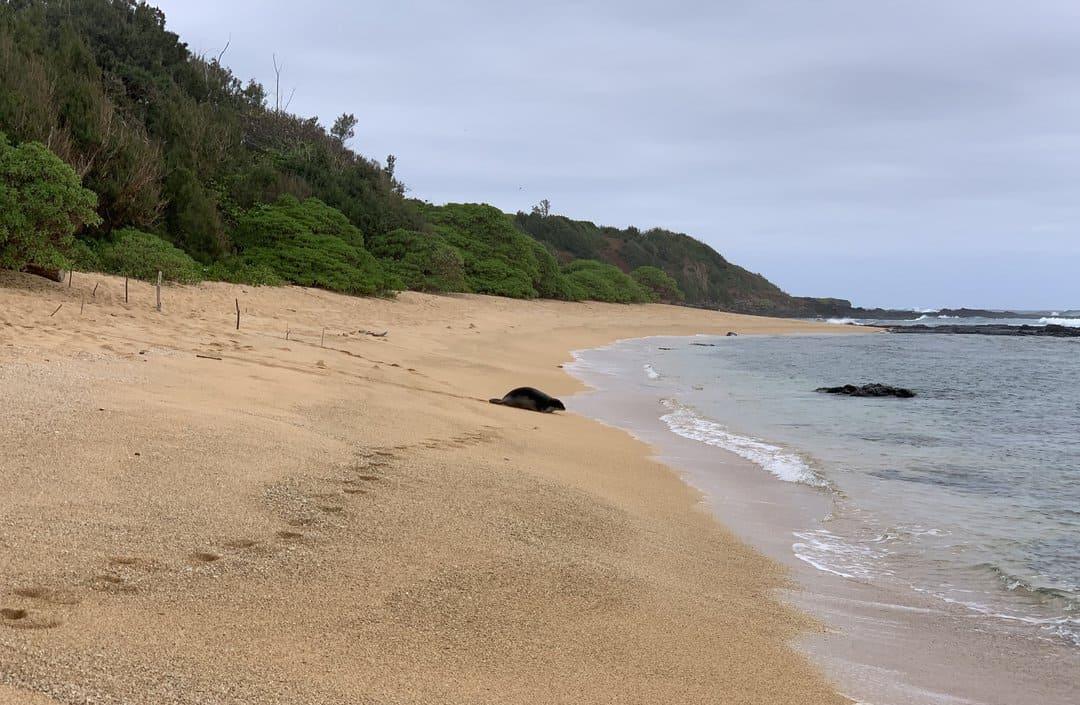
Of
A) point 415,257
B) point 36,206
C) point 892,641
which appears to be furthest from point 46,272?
point 415,257

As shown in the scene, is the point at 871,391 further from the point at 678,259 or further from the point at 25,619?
the point at 678,259

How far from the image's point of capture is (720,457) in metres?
8.58

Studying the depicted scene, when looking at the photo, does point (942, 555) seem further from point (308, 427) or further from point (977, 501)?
point (308, 427)

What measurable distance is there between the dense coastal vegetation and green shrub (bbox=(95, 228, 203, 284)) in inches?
1.2

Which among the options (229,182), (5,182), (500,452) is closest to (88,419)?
(500,452)

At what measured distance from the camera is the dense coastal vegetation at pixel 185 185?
602 inches

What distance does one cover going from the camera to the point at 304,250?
23.1 metres

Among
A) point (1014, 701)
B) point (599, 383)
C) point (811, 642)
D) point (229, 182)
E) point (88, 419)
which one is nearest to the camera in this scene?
point (1014, 701)

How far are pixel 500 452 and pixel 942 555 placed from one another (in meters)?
3.51

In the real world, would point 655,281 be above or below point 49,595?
above

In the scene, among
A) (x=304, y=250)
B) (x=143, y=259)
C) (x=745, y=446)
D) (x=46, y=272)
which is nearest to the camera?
(x=745, y=446)

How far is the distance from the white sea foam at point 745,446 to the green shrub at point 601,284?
3449 cm

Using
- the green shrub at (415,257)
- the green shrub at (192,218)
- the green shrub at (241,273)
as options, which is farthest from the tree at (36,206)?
the green shrub at (415,257)

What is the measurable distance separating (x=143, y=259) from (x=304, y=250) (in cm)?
692
